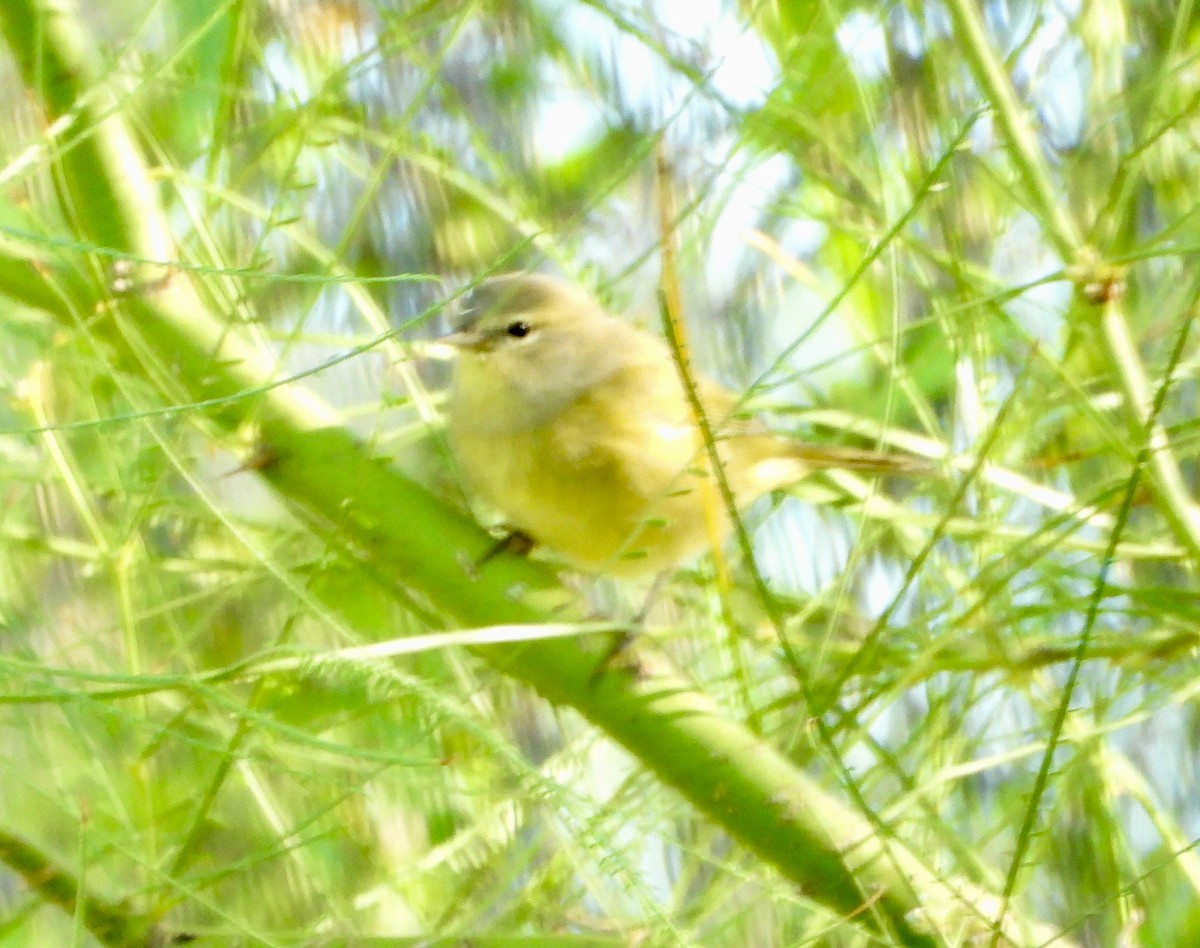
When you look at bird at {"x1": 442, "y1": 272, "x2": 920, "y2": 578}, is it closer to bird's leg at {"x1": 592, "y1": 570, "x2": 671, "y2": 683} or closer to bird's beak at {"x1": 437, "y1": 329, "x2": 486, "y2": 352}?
bird's beak at {"x1": 437, "y1": 329, "x2": 486, "y2": 352}

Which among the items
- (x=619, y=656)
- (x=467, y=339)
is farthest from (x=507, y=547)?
(x=467, y=339)

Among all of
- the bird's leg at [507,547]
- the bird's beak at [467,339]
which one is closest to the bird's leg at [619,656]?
the bird's leg at [507,547]

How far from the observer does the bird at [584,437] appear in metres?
1.95

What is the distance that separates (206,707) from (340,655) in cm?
83

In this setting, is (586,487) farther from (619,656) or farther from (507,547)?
(619,656)

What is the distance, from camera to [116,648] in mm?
2174

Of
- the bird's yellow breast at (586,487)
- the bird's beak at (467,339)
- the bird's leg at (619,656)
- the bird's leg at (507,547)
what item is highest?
the bird's beak at (467,339)

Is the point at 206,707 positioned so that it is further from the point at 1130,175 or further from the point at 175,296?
the point at 1130,175

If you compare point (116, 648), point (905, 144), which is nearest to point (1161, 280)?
point (905, 144)

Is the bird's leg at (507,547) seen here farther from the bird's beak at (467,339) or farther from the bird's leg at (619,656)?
the bird's beak at (467,339)

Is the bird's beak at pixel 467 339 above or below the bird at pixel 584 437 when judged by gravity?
above

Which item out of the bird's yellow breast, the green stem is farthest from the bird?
the green stem

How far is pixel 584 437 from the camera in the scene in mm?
2010

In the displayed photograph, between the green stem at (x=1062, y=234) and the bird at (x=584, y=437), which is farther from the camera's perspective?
the bird at (x=584, y=437)
